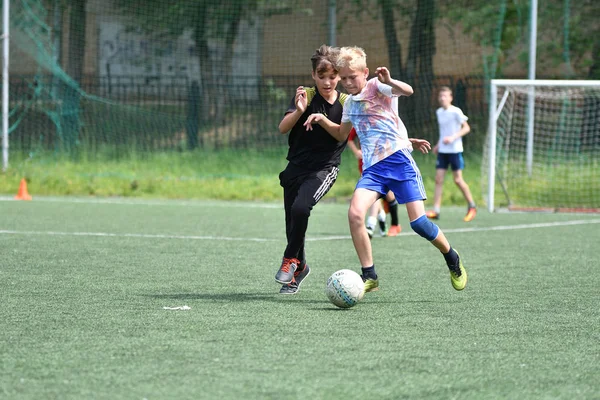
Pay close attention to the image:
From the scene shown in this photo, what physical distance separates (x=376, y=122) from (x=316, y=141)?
1.76 ft

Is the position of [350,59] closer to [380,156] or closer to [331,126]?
[331,126]

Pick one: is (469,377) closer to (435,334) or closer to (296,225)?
(435,334)

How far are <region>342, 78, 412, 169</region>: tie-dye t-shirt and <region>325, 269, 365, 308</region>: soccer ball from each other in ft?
2.87

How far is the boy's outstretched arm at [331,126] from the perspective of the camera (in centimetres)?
664

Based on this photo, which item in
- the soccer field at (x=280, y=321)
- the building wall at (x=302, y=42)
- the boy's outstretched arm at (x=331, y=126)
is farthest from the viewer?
the building wall at (x=302, y=42)

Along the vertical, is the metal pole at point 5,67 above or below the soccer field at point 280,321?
above

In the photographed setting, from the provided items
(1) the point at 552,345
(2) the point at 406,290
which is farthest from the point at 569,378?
(2) the point at 406,290

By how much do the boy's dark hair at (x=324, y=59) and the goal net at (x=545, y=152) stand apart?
362 inches

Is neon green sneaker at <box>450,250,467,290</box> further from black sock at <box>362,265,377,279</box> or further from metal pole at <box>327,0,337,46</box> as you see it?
metal pole at <box>327,0,337,46</box>

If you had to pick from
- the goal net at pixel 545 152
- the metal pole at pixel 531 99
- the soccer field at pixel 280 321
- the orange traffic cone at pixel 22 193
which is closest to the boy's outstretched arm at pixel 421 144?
the soccer field at pixel 280 321

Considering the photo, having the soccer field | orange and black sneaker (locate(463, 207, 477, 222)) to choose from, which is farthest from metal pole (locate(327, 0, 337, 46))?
the soccer field

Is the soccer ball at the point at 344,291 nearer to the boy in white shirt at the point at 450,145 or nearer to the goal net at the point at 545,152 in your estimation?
the boy in white shirt at the point at 450,145

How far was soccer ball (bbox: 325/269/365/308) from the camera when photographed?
6.18m

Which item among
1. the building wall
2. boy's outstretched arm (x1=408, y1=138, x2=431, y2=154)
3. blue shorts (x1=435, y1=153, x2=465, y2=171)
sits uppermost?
the building wall
